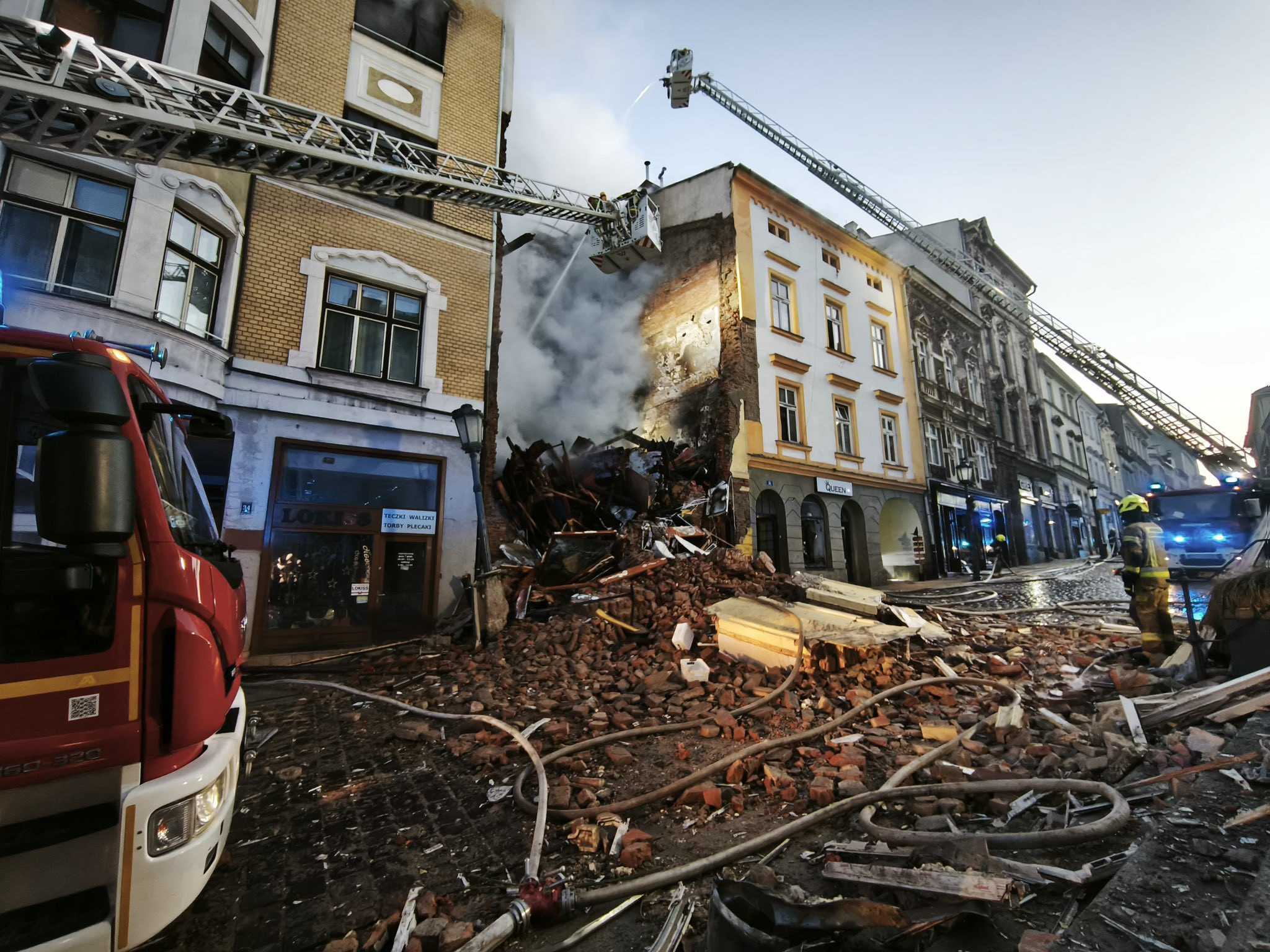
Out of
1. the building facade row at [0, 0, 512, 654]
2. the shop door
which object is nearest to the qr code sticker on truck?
the building facade row at [0, 0, 512, 654]

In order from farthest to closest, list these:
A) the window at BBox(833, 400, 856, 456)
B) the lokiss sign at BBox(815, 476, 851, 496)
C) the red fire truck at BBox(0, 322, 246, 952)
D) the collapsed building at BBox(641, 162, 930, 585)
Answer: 1. the window at BBox(833, 400, 856, 456)
2. the lokiss sign at BBox(815, 476, 851, 496)
3. the collapsed building at BBox(641, 162, 930, 585)
4. the red fire truck at BBox(0, 322, 246, 952)

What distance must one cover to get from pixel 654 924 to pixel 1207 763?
286cm

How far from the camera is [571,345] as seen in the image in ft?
58.6

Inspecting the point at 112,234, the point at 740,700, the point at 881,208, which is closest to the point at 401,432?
the point at 112,234

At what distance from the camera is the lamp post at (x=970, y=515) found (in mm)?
17531

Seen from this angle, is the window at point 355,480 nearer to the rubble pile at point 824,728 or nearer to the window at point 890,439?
the rubble pile at point 824,728

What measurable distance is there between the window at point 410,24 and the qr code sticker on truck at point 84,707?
42.1 ft

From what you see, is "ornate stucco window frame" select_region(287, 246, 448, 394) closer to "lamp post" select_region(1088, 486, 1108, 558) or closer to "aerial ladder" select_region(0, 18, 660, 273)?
"aerial ladder" select_region(0, 18, 660, 273)

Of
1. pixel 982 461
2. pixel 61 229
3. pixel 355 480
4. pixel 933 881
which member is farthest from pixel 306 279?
pixel 982 461

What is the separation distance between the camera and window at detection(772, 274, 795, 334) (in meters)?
15.7

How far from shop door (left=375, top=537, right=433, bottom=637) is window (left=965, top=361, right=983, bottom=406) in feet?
76.5

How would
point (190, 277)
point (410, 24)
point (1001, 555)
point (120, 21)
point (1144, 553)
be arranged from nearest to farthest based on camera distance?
point (1144, 553), point (120, 21), point (190, 277), point (410, 24), point (1001, 555)

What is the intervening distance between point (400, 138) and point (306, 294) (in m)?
3.67

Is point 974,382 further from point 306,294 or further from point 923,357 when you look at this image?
point 306,294
